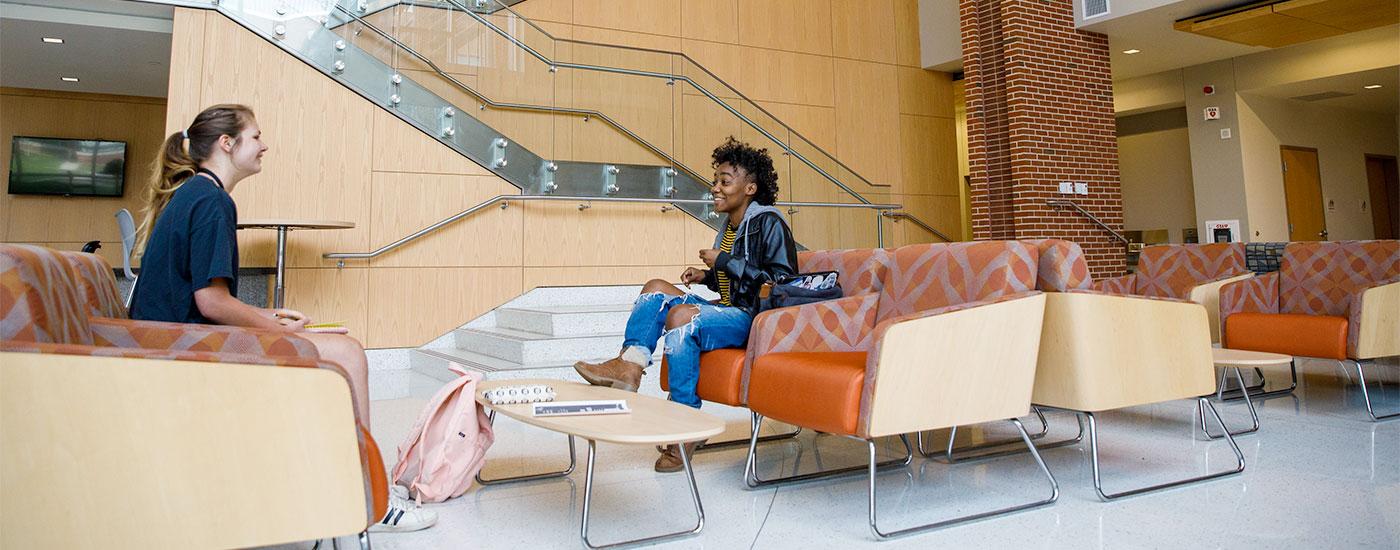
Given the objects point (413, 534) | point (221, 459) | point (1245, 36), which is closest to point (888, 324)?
point (413, 534)

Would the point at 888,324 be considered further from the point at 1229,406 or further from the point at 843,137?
the point at 843,137

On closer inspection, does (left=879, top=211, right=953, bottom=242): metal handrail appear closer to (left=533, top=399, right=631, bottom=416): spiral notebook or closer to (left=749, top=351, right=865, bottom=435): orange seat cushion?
(left=749, top=351, right=865, bottom=435): orange seat cushion

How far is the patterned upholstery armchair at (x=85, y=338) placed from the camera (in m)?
1.31

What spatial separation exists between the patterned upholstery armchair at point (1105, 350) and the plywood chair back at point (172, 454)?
208cm

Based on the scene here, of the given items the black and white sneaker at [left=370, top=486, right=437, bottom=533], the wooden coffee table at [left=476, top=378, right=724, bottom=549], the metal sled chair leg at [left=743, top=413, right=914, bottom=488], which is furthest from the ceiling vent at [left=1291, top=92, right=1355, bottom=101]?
the black and white sneaker at [left=370, top=486, right=437, bottom=533]

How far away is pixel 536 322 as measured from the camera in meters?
5.20

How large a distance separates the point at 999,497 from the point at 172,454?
223 centimetres

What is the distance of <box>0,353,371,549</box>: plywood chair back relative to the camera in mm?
1251

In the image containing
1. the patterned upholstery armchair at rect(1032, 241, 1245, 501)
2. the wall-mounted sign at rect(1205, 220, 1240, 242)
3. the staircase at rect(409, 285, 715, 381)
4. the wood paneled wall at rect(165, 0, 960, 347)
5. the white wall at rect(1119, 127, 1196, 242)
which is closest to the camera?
the patterned upholstery armchair at rect(1032, 241, 1245, 501)

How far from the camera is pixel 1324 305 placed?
4.37 m

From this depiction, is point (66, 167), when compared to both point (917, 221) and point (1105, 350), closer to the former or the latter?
point (917, 221)

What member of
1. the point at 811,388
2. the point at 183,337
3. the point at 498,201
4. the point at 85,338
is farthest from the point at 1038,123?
the point at 85,338

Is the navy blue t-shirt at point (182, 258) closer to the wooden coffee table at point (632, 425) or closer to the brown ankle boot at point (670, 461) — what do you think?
the wooden coffee table at point (632, 425)

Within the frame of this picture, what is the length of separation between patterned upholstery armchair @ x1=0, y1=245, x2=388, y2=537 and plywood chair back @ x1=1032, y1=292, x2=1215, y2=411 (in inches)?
79.9
